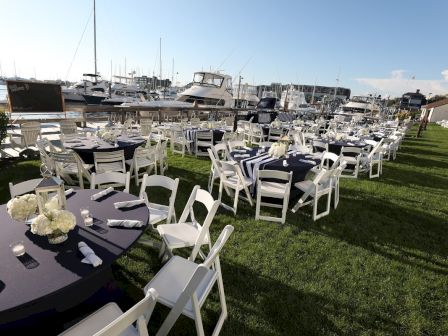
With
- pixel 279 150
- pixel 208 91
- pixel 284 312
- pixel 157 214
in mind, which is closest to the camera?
pixel 284 312

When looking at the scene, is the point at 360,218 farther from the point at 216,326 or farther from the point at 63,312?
the point at 63,312

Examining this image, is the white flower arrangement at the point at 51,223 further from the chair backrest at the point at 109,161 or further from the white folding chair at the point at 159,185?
the chair backrest at the point at 109,161

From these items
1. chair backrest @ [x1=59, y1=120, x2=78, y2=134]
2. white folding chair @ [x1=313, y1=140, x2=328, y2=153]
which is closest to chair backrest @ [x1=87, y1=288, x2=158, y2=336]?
white folding chair @ [x1=313, y1=140, x2=328, y2=153]

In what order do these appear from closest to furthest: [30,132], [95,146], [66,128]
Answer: [95,146] → [30,132] → [66,128]

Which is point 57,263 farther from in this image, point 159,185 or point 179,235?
point 159,185

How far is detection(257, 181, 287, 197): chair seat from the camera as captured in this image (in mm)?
4820

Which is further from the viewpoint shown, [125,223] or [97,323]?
[125,223]

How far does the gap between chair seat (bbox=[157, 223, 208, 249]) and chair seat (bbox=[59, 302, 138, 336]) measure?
109cm

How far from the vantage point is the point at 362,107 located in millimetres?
33562

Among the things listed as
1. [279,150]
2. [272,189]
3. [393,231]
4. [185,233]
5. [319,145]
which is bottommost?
→ [393,231]

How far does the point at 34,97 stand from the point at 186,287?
37.6ft

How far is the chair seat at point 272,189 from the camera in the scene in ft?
15.8

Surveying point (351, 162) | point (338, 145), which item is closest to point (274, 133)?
point (338, 145)

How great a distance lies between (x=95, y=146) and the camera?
5.99 m
